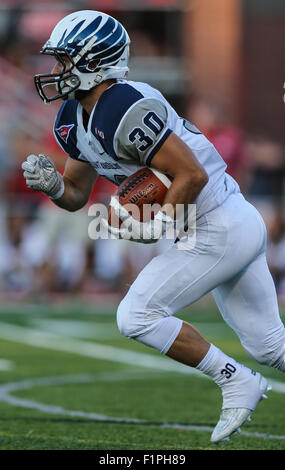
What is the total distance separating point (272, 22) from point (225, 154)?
9.31m

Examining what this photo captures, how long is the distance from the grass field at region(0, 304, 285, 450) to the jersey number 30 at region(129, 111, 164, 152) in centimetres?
125

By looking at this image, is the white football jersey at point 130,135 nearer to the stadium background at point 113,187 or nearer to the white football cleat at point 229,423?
the white football cleat at point 229,423

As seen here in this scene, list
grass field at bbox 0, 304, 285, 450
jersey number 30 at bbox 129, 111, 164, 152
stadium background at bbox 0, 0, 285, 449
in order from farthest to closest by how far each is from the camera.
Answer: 1. stadium background at bbox 0, 0, 285, 449
2. grass field at bbox 0, 304, 285, 450
3. jersey number 30 at bbox 129, 111, 164, 152

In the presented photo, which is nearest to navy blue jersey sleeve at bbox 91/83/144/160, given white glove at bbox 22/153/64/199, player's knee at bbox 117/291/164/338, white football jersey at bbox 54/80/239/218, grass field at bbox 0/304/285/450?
white football jersey at bbox 54/80/239/218

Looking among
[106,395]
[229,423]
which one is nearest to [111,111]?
[229,423]

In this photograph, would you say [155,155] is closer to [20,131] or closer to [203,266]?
[203,266]

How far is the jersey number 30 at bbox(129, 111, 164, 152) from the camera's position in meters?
3.66

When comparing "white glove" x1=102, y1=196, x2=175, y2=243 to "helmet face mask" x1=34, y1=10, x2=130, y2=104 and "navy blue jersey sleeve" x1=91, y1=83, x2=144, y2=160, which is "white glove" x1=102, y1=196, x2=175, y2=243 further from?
"helmet face mask" x1=34, y1=10, x2=130, y2=104

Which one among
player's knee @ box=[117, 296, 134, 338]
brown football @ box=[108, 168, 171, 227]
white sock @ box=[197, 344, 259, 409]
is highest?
brown football @ box=[108, 168, 171, 227]

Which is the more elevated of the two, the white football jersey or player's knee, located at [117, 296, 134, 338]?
the white football jersey

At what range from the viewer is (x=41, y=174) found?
402 cm

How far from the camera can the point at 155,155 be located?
3723mm

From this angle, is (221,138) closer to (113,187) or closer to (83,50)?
(113,187)

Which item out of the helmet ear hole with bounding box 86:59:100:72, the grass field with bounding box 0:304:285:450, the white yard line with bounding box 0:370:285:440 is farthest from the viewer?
the white yard line with bounding box 0:370:285:440
